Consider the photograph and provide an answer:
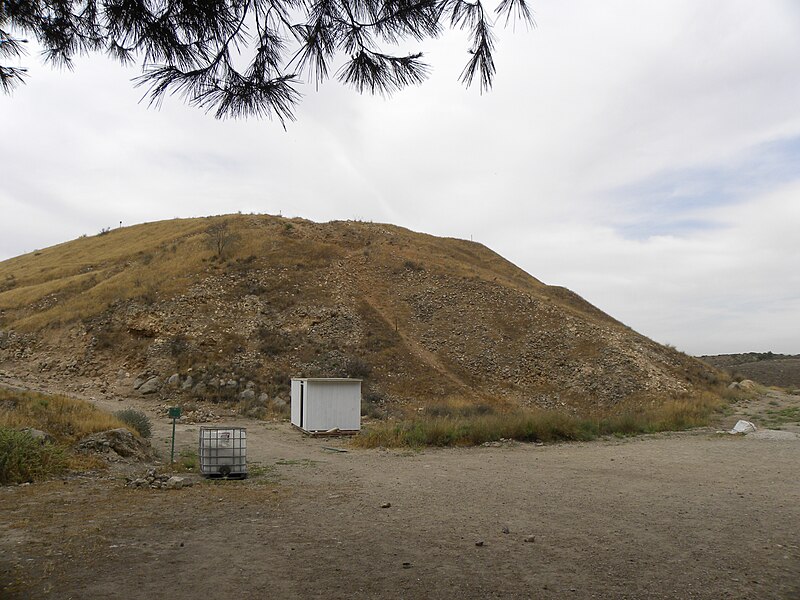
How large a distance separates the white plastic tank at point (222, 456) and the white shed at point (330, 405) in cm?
793

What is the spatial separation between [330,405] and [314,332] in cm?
1242

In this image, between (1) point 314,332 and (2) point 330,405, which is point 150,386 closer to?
(1) point 314,332

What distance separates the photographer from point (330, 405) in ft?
60.7

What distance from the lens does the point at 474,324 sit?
109 feet

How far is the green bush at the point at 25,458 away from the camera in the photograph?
905cm

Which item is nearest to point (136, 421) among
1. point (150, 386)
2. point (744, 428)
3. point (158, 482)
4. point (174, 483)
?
point (158, 482)

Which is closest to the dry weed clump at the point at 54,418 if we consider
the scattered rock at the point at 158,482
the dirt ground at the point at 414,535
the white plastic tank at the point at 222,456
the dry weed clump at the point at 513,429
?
the dirt ground at the point at 414,535

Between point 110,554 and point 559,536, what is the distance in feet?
14.1

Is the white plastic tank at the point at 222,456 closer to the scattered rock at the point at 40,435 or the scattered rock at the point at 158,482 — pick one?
the scattered rock at the point at 158,482

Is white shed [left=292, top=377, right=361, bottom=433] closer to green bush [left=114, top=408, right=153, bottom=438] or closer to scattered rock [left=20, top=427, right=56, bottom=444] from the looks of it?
green bush [left=114, top=408, right=153, bottom=438]

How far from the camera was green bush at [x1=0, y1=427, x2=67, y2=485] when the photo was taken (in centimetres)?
905

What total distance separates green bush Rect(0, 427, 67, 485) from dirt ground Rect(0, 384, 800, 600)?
19.0 inches

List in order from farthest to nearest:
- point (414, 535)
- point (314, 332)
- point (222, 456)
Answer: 1. point (314, 332)
2. point (222, 456)
3. point (414, 535)

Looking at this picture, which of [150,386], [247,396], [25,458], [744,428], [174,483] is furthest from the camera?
[150,386]
